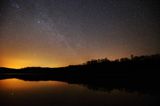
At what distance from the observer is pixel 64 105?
17562mm

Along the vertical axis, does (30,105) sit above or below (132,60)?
below

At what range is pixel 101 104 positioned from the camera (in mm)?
17922

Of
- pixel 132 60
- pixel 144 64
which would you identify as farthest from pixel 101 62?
pixel 144 64

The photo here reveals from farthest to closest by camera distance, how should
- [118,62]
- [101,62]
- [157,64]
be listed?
1. [101,62]
2. [118,62]
3. [157,64]

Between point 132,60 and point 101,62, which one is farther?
point 101,62

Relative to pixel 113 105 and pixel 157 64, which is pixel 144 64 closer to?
pixel 157 64

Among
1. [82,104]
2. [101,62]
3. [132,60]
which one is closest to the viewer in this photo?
[82,104]

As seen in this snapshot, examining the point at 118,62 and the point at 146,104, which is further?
the point at 118,62

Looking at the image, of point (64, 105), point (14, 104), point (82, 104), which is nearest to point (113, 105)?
point (82, 104)

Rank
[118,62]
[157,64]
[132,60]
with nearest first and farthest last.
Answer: [157,64] → [132,60] → [118,62]

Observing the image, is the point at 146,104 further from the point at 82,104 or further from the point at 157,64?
the point at 157,64

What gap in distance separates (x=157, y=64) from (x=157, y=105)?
7322cm

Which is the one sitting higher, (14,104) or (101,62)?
(101,62)

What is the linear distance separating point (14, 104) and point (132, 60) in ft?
298
